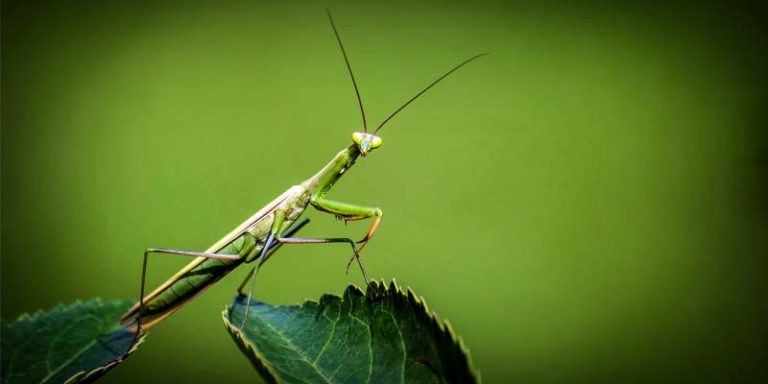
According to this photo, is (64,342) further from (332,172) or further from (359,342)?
(332,172)

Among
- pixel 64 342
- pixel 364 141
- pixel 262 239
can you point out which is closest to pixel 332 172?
pixel 364 141

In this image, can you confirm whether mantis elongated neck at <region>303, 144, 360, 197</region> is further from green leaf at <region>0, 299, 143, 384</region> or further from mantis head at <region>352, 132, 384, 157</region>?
green leaf at <region>0, 299, 143, 384</region>

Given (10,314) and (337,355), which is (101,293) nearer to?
(10,314)

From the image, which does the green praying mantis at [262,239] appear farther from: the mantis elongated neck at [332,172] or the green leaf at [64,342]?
the green leaf at [64,342]

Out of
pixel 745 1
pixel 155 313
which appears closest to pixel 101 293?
pixel 155 313

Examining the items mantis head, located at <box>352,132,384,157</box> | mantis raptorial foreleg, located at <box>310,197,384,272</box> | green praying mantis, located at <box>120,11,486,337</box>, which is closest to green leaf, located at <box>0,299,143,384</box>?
green praying mantis, located at <box>120,11,486,337</box>

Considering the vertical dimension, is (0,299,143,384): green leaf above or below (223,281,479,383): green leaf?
above

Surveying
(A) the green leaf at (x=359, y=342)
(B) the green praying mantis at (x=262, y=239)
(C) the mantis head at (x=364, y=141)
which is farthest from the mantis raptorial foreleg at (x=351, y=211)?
(A) the green leaf at (x=359, y=342)

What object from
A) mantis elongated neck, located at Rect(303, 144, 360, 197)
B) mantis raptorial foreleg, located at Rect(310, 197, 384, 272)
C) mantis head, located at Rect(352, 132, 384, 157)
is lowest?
mantis raptorial foreleg, located at Rect(310, 197, 384, 272)
